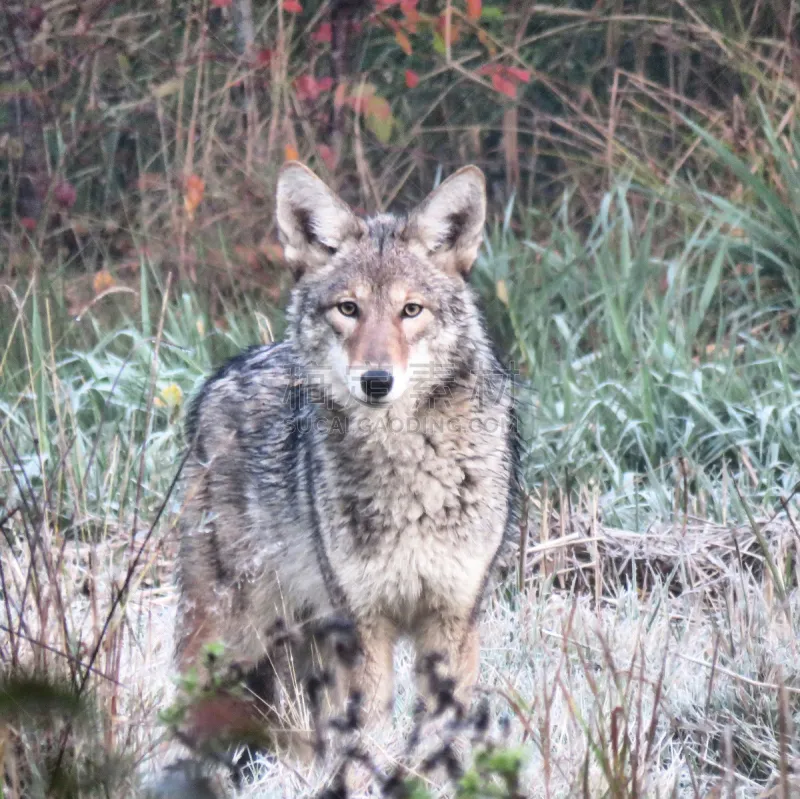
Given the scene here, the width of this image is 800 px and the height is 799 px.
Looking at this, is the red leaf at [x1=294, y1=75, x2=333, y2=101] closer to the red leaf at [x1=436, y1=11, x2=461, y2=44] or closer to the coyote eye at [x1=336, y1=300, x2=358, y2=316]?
the red leaf at [x1=436, y1=11, x2=461, y2=44]

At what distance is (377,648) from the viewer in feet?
11.8

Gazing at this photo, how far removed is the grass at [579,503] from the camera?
2.95 metres

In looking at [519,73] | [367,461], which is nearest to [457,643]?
[367,461]

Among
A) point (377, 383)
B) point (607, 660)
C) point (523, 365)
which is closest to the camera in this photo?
point (607, 660)

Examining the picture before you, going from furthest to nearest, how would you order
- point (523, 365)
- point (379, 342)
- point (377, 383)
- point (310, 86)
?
point (310, 86), point (523, 365), point (379, 342), point (377, 383)

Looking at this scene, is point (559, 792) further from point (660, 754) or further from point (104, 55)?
point (104, 55)

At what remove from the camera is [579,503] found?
5184 mm

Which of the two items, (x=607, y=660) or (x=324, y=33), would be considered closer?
(x=607, y=660)

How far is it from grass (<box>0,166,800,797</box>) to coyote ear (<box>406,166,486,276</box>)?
893 millimetres

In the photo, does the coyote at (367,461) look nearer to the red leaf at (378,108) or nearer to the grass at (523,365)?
the grass at (523,365)

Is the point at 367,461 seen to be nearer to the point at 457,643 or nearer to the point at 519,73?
the point at 457,643

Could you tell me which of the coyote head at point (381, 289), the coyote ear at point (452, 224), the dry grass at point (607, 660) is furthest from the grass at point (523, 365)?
the coyote ear at point (452, 224)

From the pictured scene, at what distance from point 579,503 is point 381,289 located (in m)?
1.80

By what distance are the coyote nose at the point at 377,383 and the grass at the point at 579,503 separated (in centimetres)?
62
